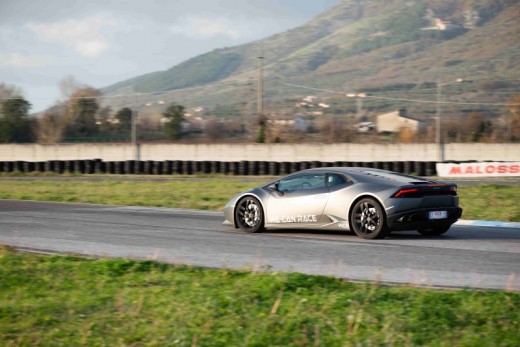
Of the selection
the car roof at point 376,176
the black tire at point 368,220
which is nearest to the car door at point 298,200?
the car roof at point 376,176

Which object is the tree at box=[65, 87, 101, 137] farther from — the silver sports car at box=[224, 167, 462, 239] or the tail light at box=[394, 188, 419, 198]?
the tail light at box=[394, 188, 419, 198]

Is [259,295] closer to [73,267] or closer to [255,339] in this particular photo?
[255,339]

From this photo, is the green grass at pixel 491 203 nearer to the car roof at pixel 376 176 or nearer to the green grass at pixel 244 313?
the car roof at pixel 376 176

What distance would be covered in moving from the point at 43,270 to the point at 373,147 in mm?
41211

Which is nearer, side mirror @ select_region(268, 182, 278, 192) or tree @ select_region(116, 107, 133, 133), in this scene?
side mirror @ select_region(268, 182, 278, 192)

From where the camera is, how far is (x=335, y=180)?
41.7ft

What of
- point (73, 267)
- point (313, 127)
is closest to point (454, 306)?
point (73, 267)

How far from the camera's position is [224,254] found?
10.5 m

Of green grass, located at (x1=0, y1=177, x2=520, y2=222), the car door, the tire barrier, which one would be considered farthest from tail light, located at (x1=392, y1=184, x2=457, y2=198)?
the tire barrier

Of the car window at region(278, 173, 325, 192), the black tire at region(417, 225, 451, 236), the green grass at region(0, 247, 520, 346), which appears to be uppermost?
the car window at region(278, 173, 325, 192)

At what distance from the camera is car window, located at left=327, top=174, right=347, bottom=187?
12605 mm

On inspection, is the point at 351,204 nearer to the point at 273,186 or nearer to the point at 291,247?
the point at 291,247

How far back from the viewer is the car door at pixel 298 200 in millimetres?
12703

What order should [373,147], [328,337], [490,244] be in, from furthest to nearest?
[373,147], [490,244], [328,337]
